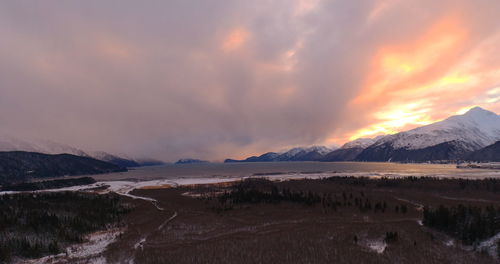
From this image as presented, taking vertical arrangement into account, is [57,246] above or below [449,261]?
above

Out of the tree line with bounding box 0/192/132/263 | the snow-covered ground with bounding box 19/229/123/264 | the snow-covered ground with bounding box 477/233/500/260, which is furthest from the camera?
the tree line with bounding box 0/192/132/263

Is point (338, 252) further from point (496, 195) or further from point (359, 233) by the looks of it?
point (496, 195)

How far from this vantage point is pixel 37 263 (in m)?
24.8

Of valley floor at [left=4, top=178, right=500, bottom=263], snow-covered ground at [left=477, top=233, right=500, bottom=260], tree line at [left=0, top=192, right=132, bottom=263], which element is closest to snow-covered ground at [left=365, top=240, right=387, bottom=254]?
valley floor at [left=4, top=178, right=500, bottom=263]

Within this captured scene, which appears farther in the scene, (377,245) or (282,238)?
(282,238)

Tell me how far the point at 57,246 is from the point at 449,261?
43.7 meters

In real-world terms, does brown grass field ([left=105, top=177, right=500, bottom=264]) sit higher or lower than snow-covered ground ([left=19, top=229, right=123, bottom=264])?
lower

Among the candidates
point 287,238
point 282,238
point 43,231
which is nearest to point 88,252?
point 43,231

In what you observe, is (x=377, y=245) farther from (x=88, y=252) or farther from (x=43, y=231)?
(x=43, y=231)

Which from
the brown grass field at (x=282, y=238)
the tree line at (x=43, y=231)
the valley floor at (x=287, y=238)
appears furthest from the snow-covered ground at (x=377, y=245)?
the tree line at (x=43, y=231)

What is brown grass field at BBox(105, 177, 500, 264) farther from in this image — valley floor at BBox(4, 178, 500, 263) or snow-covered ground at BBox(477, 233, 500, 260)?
snow-covered ground at BBox(477, 233, 500, 260)

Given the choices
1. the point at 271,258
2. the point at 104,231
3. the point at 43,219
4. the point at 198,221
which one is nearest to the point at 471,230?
the point at 271,258

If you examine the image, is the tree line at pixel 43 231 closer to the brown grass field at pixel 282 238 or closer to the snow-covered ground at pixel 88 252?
the snow-covered ground at pixel 88 252

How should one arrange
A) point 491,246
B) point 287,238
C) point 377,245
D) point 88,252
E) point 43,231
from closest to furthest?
point 491,246
point 88,252
point 377,245
point 287,238
point 43,231
